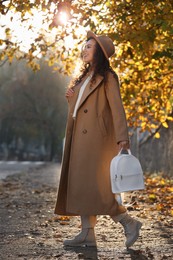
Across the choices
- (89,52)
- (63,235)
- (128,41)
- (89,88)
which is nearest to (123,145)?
(89,88)

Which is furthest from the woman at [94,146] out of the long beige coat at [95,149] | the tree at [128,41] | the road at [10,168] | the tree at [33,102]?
the tree at [33,102]

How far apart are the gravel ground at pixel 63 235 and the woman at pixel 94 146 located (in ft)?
0.89

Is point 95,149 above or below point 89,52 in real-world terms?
below

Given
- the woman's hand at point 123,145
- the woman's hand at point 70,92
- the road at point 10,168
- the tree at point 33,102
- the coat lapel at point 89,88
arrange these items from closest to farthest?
the woman's hand at point 123,145
the coat lapel at point 89,88
the woman's hand at point 70,92
the road at point 10,168
the tree at point 33,102

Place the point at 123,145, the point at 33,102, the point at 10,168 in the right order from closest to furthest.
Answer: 1. the point at 123,145
2. the point at 10,168
3. the point at 33,102

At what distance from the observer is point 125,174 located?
20.6 feet

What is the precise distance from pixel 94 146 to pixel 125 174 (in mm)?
517

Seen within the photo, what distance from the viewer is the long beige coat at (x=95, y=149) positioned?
21.5ft

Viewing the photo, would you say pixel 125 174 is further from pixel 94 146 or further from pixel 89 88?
pixel 89 88

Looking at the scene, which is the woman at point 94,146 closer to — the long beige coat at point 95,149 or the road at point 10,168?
the long beige coat at point 95,149

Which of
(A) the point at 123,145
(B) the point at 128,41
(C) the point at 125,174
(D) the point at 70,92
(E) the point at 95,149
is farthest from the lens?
(B) the point at 128,41

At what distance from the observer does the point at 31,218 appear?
961cm

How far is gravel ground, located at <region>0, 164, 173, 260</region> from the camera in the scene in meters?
6.26

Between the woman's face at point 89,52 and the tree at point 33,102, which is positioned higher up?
the tree at point 33,102
